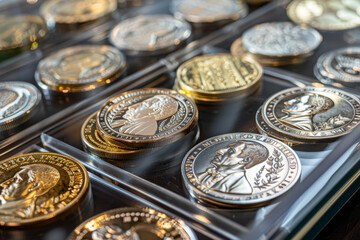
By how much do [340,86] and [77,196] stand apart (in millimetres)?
684

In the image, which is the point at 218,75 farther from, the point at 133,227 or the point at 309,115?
the point at 133,227

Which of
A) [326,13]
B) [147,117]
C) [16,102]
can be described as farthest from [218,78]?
[326,13]

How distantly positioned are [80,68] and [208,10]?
0.56 m

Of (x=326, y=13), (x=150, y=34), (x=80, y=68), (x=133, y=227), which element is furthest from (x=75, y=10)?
(x=133, y=227)

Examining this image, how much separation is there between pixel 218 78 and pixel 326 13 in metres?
0.62

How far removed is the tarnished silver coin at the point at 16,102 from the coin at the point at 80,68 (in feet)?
0.15

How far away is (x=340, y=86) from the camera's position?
1163 millimetres

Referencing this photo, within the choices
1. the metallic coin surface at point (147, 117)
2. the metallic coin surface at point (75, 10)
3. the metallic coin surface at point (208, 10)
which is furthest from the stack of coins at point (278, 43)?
the metallic coin surface at point (75, 10)

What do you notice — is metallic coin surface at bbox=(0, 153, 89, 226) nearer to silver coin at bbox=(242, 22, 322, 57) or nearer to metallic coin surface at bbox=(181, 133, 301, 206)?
metallic coin surface at bbox=(181, 133, 301, 206)

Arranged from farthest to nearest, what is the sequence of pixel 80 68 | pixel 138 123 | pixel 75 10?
pixel 75 10
pixel 80 68
pixel 138 123

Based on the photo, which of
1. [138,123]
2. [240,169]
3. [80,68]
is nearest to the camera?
[240,169]

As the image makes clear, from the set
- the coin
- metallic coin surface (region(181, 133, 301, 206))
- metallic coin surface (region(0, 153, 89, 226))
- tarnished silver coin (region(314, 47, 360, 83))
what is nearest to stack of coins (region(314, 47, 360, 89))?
tarnished silver coin (region(314, 47, 360, 83))

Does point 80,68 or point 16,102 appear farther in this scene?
point 80,68

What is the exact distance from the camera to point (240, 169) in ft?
2.88
